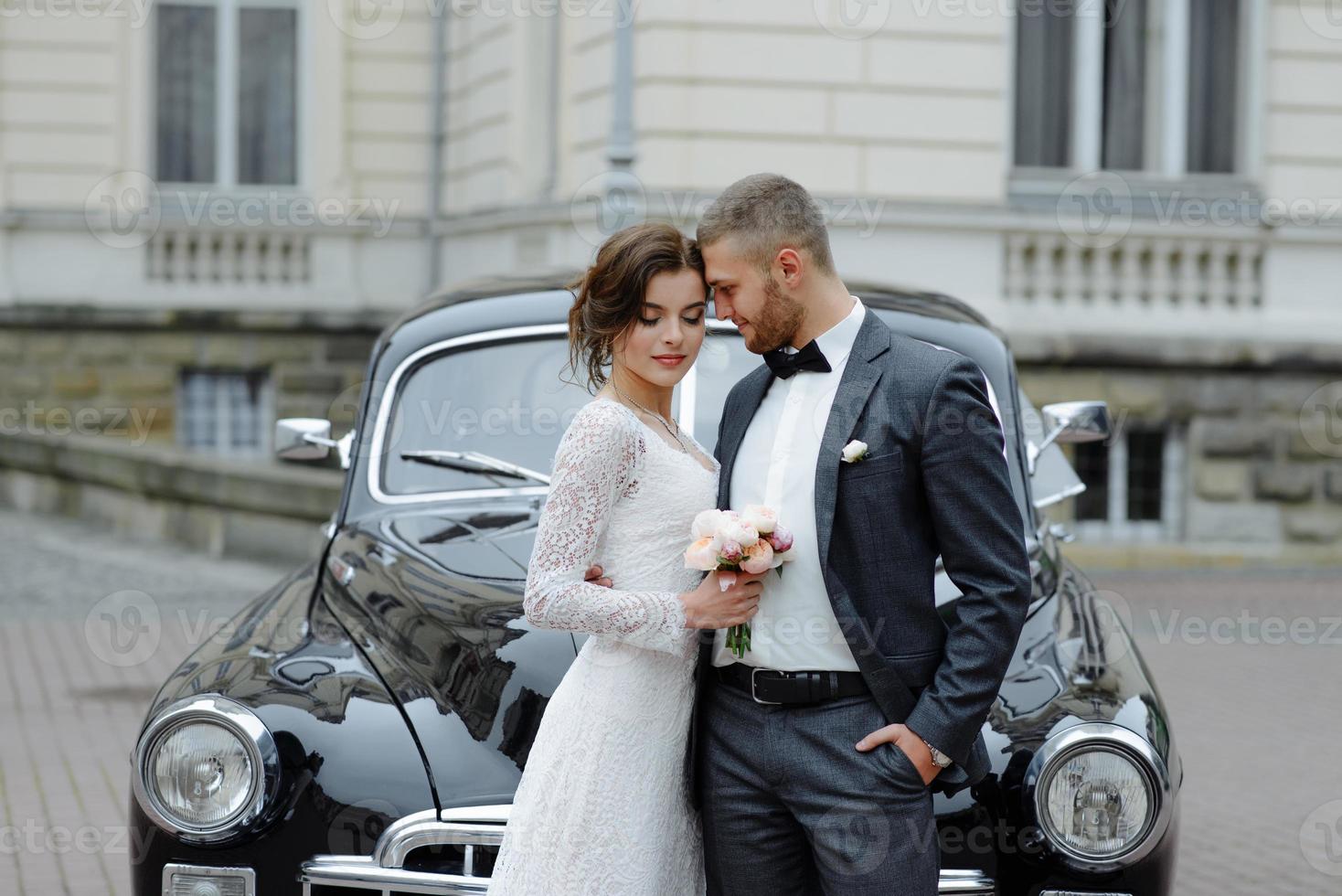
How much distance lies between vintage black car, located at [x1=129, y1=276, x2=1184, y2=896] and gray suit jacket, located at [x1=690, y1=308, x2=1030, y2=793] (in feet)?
2.19

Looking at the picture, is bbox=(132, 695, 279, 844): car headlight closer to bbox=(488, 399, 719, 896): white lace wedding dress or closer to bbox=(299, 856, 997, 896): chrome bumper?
bbox=(299, 856, 997, 896): chrome bumper

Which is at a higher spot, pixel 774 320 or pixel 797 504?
pixel 774 320

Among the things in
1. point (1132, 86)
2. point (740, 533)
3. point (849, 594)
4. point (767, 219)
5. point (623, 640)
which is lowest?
point (623, 640)

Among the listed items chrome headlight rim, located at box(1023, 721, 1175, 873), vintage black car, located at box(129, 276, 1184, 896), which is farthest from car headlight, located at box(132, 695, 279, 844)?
chrome headlight rim, located at box(1023, 721, 1175, 873)

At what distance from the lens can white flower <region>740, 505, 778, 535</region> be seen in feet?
8.62

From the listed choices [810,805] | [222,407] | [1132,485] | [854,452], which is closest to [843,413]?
[854,452]

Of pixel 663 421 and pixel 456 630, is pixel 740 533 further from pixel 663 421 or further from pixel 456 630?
pixel 456 630

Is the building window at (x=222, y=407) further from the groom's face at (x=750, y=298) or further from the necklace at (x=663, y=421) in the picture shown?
the groom's face at (x=750, y=298)

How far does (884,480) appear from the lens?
2693 millimetres

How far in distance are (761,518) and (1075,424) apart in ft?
8.49

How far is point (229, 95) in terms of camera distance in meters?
16.9

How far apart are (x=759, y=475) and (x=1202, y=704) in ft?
19.7

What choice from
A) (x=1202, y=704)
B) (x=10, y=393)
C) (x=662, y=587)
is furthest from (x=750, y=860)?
(x=10, y=393)

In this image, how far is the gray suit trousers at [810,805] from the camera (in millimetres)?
2658
